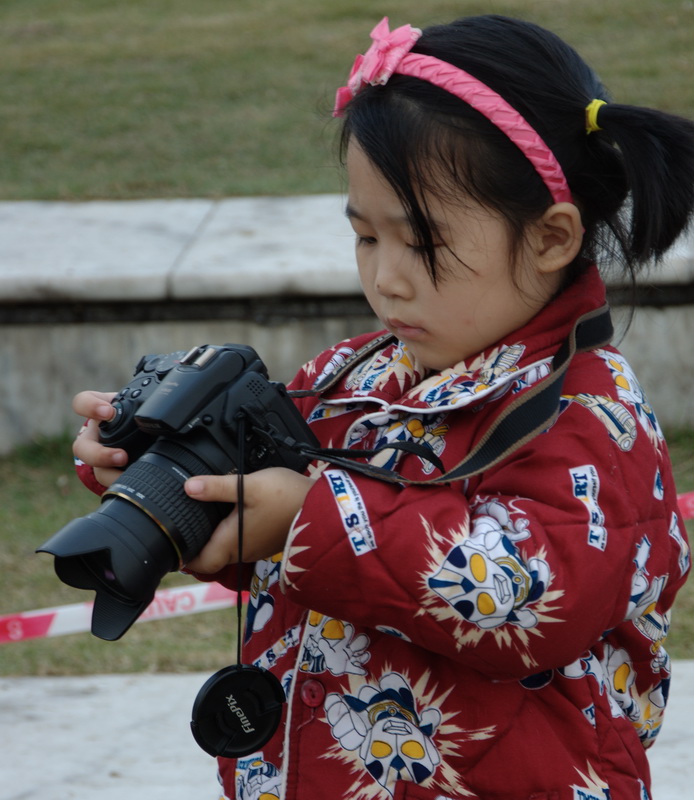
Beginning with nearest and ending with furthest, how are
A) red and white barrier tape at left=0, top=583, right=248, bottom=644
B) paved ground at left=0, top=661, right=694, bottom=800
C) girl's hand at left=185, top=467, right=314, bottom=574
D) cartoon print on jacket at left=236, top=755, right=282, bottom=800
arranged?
girl's hand at left=185, top=467, right=314, bottom=574 → cartoon print on jacket at left=236, top=755, right=282, bottom=800 → paved ground at left=0, top=661, right=694, bottom=800 → red and white barrier tape at left=0, top=583, right=248, bottom=644

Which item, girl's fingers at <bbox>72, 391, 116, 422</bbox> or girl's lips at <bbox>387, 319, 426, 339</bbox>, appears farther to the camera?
girl's fingers at <bbox>72, 391, 116, 422</bbox>

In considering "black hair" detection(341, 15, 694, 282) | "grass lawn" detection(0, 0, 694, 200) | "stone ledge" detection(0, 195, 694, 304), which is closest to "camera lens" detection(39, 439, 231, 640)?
"black hair" detection(341, 15, 694, 282)

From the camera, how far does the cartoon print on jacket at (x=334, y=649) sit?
136 centimetres

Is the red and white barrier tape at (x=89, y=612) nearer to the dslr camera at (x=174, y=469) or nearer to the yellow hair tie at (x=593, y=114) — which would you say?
the dslr camera at (x=174, y=469)

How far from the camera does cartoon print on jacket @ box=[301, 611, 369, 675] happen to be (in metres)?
1.36

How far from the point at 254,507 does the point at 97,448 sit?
0.29 meters

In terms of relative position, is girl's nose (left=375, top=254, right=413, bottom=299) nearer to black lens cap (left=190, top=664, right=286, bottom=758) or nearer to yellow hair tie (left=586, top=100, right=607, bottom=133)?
yellow hair tie (left=586, top=100, right=607, bottom=133)

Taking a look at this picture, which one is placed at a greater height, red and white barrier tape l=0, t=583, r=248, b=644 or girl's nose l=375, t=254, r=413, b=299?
girl's nose l=375, t=254, r=413, b=299

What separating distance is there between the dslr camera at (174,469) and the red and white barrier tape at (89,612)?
1406mm

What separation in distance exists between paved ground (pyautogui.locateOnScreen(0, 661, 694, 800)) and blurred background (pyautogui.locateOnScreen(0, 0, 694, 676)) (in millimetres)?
155

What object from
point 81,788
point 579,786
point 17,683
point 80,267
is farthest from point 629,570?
point 80,267

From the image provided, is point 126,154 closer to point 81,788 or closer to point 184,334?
point 184,334

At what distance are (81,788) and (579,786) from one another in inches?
51.0

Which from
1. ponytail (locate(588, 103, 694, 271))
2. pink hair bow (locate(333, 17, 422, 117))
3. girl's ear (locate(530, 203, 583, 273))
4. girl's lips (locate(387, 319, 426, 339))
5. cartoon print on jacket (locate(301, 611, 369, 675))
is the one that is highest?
pink hair bow (locate(333, 17, 422, 117))
